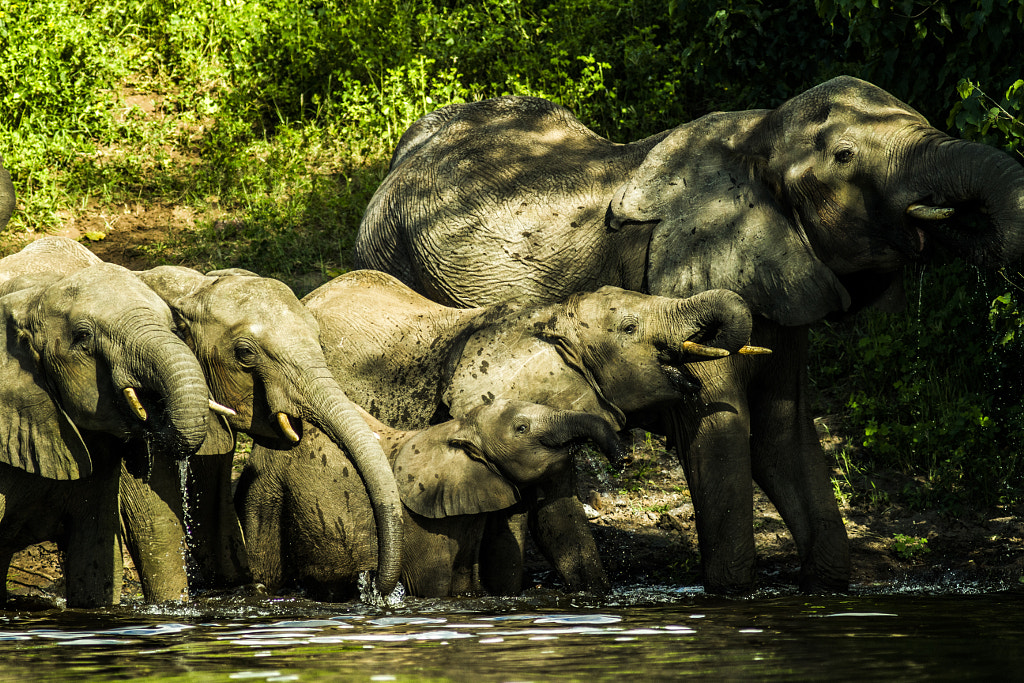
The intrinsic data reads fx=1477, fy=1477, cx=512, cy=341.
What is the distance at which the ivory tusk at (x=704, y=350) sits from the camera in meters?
7.05

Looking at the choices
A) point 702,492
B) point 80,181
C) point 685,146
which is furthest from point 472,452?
point 80,181

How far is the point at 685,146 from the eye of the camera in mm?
7793

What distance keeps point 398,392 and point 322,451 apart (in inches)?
27.1

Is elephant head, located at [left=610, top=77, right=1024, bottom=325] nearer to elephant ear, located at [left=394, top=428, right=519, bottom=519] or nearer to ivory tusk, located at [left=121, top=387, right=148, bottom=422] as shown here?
elephant ear, located at [left=394, top=428, right=519, bottom=519]

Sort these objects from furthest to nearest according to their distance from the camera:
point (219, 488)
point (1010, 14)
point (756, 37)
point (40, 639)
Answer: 1. point (756, 37)
2. point (1010, 14)
3. point (219, 488)
4. point (40, 639)

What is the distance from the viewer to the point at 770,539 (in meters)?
8.65

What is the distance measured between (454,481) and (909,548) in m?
2.96

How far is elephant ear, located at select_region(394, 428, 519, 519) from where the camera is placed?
6.89 m

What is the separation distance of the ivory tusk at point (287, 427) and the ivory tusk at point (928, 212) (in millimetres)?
3089

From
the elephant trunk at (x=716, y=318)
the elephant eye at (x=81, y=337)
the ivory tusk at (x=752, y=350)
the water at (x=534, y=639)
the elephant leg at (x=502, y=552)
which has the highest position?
the elephant trunk at (x=716, y=318)

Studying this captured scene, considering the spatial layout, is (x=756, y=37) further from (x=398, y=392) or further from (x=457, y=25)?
(x=398, y=392)

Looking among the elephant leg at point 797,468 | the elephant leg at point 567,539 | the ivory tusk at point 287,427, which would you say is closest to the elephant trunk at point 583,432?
the elephant leg at point 567,539

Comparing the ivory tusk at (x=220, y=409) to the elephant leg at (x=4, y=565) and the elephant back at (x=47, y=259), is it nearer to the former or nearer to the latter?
the elephant back at (x=47, y=259)

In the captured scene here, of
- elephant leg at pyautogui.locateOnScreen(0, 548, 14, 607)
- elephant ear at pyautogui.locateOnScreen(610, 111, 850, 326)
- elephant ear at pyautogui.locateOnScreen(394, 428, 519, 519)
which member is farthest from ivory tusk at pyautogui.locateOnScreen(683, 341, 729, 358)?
elephant leg at pyautogui.locateOnScreen(0, 548, 14, 607)
